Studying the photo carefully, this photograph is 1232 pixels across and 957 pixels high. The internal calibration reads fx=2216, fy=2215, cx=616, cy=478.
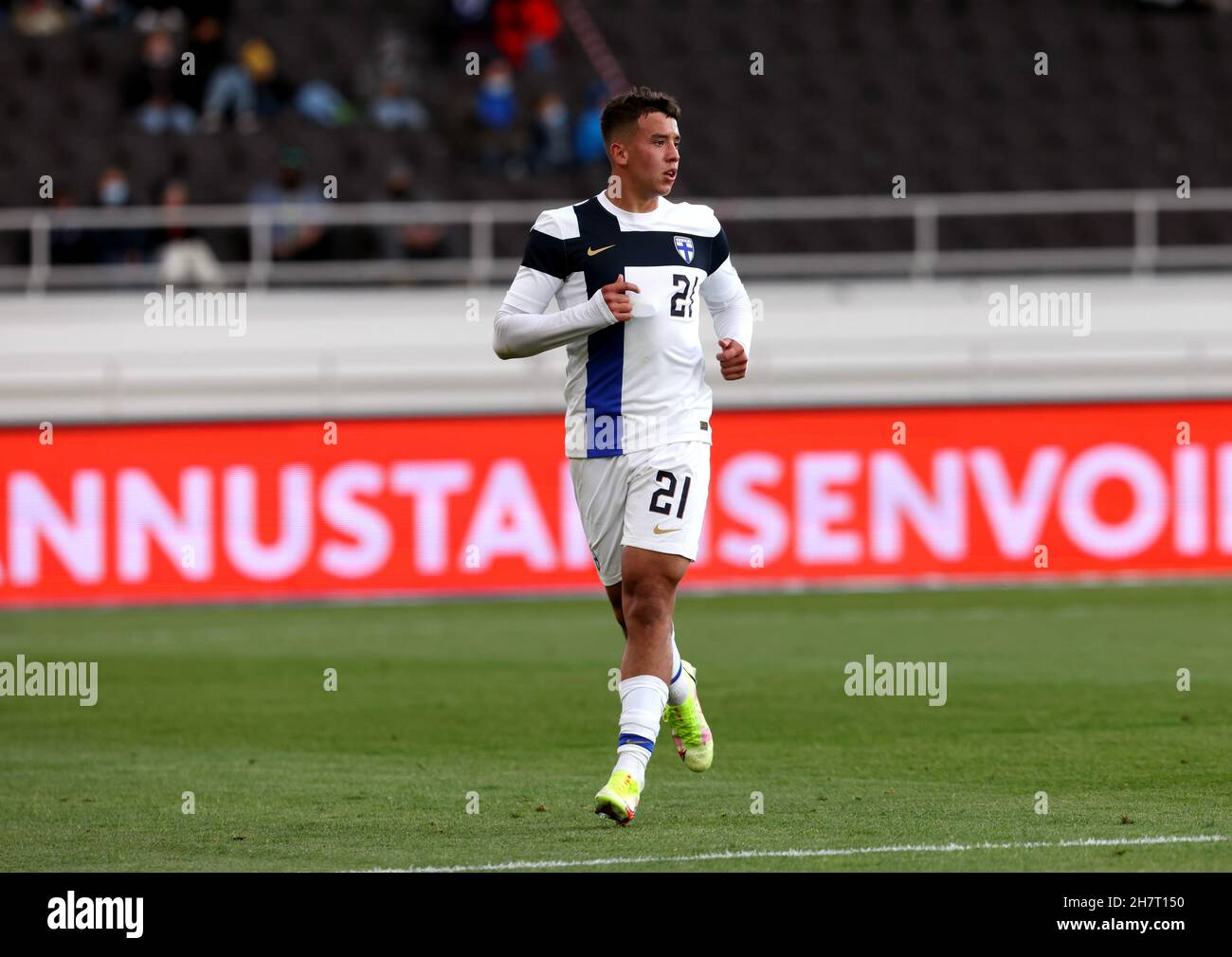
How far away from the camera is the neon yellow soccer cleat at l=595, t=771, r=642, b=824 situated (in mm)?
7219

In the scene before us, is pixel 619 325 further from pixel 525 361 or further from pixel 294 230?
pixel 294 230

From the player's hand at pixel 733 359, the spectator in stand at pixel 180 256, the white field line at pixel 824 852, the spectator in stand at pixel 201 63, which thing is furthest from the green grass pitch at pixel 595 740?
the spectator in stand at pixel 201 63

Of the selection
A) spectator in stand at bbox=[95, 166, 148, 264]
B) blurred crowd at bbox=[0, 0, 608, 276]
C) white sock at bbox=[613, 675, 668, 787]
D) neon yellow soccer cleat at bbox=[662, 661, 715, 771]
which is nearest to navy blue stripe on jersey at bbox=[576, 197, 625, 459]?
white sock at bbox=[613, 675, 668, 787]

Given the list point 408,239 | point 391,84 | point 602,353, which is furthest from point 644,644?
point 391,84

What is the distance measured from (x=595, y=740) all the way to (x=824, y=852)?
3346 mm

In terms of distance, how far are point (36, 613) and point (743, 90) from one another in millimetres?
10178

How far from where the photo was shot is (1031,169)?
2319 centimetres

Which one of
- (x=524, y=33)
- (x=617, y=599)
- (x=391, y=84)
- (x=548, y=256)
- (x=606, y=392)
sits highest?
(x=524, y=33)

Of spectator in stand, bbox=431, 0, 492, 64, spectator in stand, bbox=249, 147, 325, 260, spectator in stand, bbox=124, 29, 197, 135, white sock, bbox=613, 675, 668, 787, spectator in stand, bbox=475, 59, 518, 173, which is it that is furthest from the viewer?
spectator in stand, bbox=431, 0, 492, 64

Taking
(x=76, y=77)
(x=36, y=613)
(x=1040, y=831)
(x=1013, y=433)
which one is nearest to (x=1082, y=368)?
(x=1013, y=433)

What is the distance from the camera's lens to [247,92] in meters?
22.3

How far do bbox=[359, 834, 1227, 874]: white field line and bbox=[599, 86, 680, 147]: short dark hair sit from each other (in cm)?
256

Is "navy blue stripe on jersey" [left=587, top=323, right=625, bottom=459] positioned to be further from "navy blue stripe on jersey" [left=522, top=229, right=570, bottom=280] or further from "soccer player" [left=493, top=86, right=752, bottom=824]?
"navy blue stripe on jersey" [left=522, top=229, right=570, bottom=280]

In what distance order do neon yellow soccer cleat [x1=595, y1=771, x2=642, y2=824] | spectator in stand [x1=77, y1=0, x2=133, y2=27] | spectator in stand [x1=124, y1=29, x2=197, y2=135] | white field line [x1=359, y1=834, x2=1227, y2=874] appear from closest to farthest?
white field line [x1=359, y1=834, x2=1227, y2=874]
neon yellow soccer cleat [x1=595, y1=771, x2=642, y2=824]
spectator in stand [x1=124, y1=29, x2=197, y2=135]
spectator in stand [x1=77, y1=0, x2=133, y2=27]
